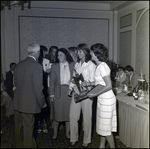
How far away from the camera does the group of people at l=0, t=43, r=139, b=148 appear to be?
1363 millimetres

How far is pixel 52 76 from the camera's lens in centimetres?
173

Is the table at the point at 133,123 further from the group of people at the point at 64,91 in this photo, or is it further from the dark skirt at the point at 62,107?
the dark skirt at the point at 62,107

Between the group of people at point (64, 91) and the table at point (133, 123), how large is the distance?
0.70 feet

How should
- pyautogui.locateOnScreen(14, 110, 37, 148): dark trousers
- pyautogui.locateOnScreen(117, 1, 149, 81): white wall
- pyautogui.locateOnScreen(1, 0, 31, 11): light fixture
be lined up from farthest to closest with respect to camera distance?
1. pyautogui.locateOnScreen(117, 1, 149, 81): white wall
2. pyautogui.locateOnScreen(1, 0, 31, 11): light fixture
3. pyautogui.locateOnScreen(14, 110, 37, 148): dark trousers

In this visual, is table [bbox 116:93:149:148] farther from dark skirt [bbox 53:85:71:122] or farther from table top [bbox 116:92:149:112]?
dark skirt [bbox 53:85:71:122]

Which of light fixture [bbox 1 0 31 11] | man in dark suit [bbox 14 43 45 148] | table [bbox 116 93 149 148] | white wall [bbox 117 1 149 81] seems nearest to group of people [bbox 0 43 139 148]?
man in dark suit [bbox 14 43 45 148]

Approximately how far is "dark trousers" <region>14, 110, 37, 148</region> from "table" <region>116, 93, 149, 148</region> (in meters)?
0.79

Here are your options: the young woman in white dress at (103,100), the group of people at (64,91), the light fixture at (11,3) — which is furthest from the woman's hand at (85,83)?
the light fixture at (11,3)

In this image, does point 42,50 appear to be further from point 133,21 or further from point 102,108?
point 133,21

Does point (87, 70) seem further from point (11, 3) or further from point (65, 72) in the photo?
point (11, 3)

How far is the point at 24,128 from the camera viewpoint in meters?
1.47

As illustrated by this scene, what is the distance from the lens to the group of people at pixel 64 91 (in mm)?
1363

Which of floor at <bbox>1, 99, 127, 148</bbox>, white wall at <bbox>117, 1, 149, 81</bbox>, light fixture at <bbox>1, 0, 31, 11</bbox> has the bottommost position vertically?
floor at <bbox>1, 99, 127, 148</bbox>

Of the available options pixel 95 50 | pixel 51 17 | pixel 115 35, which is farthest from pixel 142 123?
pixel 115 35
